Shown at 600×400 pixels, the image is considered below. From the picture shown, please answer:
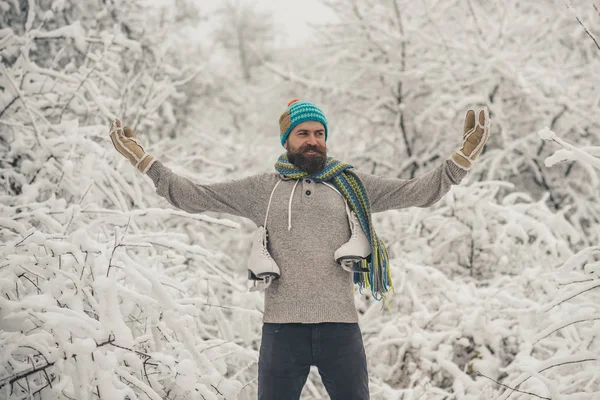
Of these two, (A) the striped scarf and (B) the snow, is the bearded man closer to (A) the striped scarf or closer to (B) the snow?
(A) the striped scarf

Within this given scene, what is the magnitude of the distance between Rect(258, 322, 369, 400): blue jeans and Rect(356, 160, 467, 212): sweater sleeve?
54cm

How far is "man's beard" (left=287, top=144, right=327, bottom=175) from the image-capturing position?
206cm

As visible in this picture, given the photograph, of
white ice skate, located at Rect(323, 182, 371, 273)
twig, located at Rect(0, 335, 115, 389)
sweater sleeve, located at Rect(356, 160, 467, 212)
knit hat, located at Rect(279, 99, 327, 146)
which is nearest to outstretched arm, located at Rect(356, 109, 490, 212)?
sweater sleeve, located at Rect(356, 160, 467, 212)

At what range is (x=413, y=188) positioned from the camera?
201 cm

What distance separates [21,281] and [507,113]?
5.66 metres

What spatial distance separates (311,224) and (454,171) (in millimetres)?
567

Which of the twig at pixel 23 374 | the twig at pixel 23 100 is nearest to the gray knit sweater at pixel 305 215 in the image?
the twig at pixel 23 374

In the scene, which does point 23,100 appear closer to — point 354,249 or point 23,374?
point 23,374

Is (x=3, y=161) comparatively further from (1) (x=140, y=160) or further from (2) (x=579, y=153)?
(2) (x=579, y=153)

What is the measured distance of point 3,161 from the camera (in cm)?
321

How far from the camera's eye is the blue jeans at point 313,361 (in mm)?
1867

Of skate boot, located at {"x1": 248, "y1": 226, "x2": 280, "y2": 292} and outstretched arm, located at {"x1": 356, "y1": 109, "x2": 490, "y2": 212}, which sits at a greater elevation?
outstretched arm, located at {"x1": 356, "y1": 109, "x2": 490, "y2": 212}

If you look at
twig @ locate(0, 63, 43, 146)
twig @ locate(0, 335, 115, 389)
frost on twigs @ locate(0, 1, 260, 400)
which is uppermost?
twig @ locate(0, 63, 43, 146)

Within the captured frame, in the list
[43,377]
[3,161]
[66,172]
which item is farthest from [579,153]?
[3,161]
